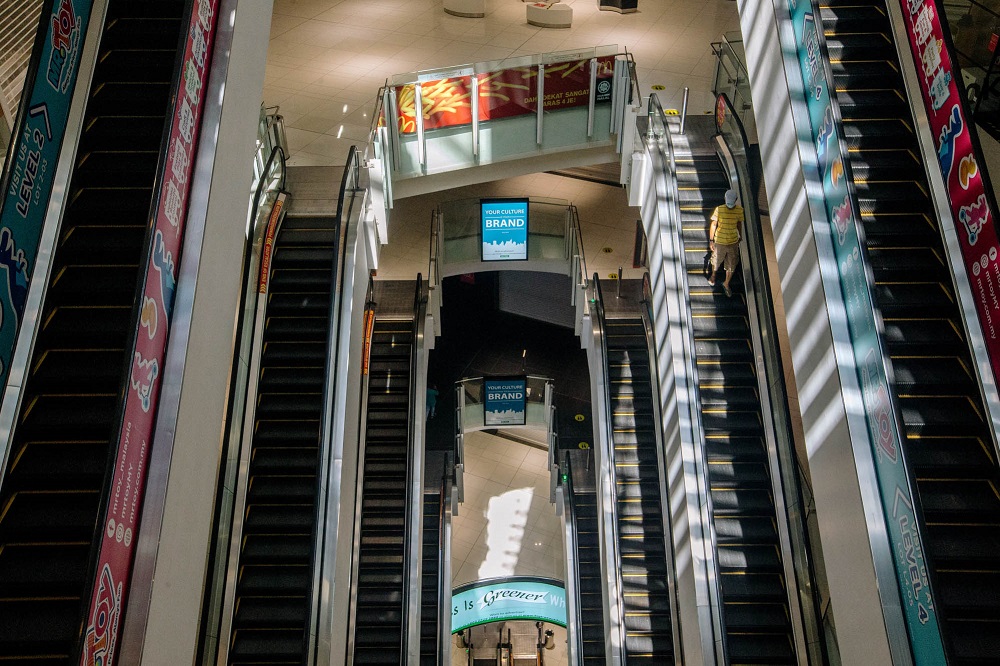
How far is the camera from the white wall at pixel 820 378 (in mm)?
6625

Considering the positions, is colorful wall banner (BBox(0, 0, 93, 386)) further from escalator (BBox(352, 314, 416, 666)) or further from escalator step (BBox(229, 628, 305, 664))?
escalator (BBox(352, 314, 416, 666))

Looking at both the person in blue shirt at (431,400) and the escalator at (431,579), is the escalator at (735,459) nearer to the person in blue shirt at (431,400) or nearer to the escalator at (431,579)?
the escalator at (431,579)

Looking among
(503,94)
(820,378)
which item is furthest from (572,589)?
(503,94)

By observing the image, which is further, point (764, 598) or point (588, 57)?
point (588, 57)

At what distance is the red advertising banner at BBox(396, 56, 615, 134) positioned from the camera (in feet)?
45.0

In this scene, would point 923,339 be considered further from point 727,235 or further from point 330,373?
point 330,373

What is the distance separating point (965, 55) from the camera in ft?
28.4

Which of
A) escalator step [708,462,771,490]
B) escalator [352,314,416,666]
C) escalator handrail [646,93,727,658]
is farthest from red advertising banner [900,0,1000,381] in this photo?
escalator [352,314,416,666]

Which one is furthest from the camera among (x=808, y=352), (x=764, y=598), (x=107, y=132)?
(x=764, y=598)

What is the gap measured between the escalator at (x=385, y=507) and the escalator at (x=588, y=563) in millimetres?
3676

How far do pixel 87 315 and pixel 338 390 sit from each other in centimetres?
397

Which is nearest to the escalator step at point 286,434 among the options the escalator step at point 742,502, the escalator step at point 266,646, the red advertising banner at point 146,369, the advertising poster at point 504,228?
the escalator step at point 266,646

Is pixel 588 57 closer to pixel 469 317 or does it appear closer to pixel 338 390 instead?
pixel 338 390

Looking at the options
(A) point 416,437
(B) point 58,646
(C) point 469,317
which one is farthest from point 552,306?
(B) point 58,646
